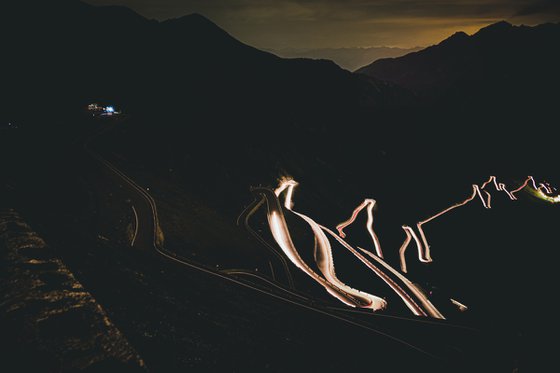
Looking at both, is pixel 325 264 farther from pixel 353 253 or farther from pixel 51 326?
pixel 51 326

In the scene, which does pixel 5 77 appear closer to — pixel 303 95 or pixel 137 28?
pixel 137 28

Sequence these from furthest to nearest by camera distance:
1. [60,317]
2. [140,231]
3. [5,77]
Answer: [5,77] → [140,231] → [60,317]

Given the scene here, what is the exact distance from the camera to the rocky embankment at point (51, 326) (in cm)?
330

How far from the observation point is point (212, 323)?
9594mm

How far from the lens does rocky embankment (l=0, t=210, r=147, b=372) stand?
3.30 meters

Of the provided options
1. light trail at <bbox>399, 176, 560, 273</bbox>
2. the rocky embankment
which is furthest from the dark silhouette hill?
the rocky embankment

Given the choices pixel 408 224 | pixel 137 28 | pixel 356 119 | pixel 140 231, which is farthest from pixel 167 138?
pixel 137 28

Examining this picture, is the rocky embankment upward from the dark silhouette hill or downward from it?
downward

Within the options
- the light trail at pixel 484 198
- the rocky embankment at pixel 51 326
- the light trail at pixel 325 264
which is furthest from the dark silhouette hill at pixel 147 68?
the rocky embankment at pixel 51 326

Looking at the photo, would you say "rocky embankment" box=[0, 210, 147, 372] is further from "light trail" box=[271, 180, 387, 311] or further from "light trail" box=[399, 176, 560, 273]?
"light trail" box=[399, 176, 560, 273]

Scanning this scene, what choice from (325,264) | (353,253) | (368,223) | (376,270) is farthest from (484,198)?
(325,264)

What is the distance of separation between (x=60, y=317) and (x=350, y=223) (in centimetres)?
6540

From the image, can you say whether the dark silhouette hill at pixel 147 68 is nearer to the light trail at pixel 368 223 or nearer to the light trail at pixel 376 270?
the light trail at pixel 368 223

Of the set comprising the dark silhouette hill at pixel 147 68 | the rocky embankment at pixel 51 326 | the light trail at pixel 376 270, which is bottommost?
the light trail at pixel 376 270
